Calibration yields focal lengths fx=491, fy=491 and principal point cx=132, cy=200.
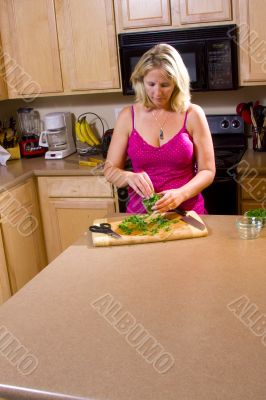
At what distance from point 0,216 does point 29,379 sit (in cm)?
178

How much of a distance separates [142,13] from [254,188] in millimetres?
1156

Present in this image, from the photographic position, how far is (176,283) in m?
1.28

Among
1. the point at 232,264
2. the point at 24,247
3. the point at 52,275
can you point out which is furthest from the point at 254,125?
the point at 52,275

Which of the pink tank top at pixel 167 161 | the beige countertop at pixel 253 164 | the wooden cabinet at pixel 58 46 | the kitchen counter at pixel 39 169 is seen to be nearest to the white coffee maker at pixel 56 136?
the kitchen counter at pixel 39 169

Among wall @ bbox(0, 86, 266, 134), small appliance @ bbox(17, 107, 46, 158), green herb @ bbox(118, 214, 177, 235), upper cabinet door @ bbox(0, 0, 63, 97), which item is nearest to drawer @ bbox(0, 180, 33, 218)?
small appliance @ bbox(17, 107, 46, 158)

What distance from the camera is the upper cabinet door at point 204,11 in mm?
2621

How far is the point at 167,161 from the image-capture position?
194cm

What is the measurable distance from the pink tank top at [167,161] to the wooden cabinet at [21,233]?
97 centimetres

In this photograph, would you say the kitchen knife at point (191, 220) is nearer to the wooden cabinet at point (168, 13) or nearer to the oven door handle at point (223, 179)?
the oven door handle at point (223, 179)

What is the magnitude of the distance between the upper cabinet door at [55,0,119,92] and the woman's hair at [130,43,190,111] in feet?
3.62

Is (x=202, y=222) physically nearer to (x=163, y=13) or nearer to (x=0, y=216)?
(x=0, y=216)

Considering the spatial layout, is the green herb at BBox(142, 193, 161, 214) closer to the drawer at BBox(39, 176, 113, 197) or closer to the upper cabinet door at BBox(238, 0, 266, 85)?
the drawer at BBox(39, 176, 113, 197)

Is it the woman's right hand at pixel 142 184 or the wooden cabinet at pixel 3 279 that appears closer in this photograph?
the woman's right hand at pixel 142 184

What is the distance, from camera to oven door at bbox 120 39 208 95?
8.88 feet
